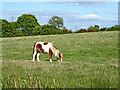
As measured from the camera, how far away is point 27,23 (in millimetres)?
94812

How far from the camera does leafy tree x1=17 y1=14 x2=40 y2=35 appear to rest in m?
93.4

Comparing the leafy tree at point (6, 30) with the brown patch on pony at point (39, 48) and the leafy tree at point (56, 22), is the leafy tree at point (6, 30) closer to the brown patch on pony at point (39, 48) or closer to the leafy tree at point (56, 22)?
the leafy tree at point (56, 22)

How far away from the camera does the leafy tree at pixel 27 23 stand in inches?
3676

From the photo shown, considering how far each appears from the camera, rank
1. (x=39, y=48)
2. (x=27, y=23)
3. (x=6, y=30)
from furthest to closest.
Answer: (x=27, y=23), (x=6, y=30), (x=39, y=48)

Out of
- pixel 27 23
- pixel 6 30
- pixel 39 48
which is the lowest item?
pixel 39 48

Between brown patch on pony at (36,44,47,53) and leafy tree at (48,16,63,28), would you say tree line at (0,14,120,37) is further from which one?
brown patch on pony at (36,44,47,53)

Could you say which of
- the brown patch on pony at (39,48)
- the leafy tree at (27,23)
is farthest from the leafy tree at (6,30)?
the brown patch on pony at (39,48)

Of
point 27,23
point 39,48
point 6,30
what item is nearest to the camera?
point 39,48

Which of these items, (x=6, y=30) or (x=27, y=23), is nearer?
(x=6, y=30)

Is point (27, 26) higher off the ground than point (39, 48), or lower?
higher

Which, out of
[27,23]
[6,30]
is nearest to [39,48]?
[6,30]

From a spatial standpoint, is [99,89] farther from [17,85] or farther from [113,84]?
[17,85]

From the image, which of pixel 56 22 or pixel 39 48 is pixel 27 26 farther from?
pixel 39 48

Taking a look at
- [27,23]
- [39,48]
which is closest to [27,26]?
[27,23]
